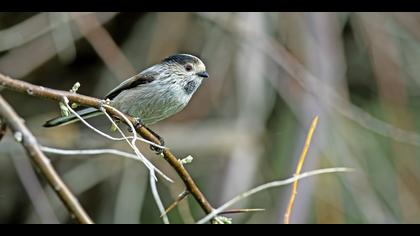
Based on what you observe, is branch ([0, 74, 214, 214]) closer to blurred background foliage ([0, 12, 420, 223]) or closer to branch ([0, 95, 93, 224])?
branch ([0, 95, 93, 224])

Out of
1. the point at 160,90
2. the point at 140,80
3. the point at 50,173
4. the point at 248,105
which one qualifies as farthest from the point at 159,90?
the point at 50,173

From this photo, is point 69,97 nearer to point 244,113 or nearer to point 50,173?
point 50,173

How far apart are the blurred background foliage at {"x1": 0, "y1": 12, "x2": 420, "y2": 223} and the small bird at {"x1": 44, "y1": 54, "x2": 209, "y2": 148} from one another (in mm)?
894

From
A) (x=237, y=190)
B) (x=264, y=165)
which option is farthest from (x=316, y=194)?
(x=264, y=165)

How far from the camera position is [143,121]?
3324 millimetres

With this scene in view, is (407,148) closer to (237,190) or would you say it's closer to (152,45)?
(237,190)

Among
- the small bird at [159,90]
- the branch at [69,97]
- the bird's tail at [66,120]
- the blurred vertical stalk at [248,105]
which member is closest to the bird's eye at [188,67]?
the small bird at [159,90]

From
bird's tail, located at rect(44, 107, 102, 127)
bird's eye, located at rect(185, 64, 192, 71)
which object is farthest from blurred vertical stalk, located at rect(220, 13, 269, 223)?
bird's tail, located at rect(44, 107, 102, 127)

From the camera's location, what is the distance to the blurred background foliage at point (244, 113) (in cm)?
455

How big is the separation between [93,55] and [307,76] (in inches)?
84.1

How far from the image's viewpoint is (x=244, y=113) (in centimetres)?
472

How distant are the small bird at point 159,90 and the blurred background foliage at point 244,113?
894mm

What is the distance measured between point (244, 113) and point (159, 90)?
4.51 feet

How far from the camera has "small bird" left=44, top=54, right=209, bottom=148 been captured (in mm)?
3340
